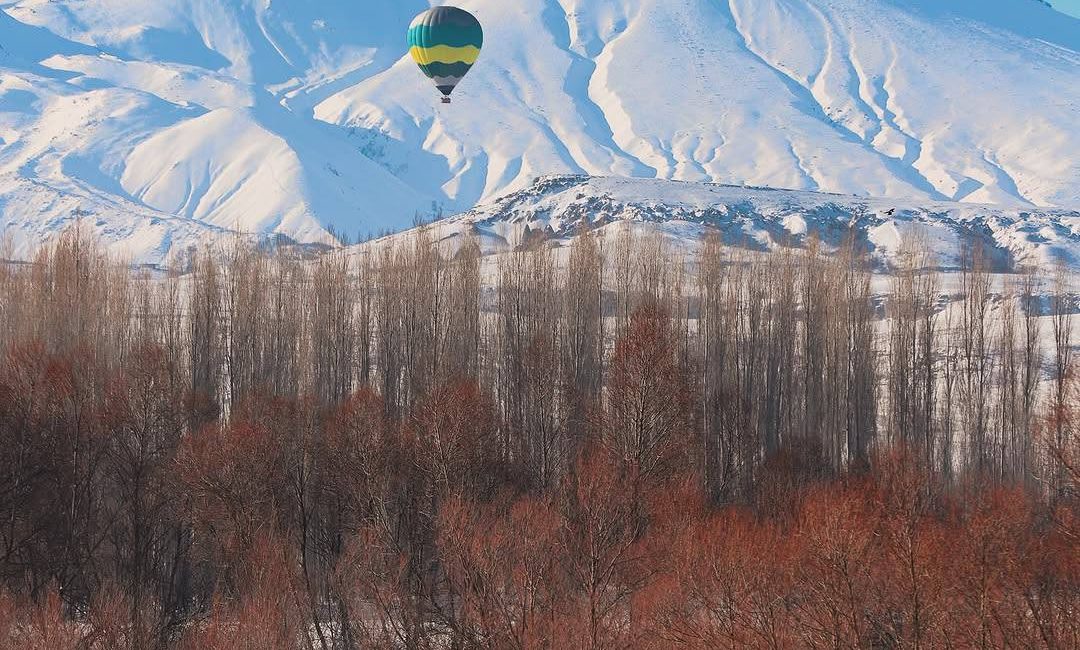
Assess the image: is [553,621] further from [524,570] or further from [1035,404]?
[1035,404]

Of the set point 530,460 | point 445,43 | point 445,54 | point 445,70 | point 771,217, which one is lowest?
point 530,460

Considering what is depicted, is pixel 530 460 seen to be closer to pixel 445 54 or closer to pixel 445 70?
pixel 445 70

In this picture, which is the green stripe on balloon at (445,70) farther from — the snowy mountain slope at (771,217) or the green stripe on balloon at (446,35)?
the snowy mountain slope at (771,217)

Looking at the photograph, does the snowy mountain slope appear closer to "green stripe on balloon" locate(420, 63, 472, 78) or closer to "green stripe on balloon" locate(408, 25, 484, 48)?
"green stripe on balloon" locate(420, 63, 472, 78)

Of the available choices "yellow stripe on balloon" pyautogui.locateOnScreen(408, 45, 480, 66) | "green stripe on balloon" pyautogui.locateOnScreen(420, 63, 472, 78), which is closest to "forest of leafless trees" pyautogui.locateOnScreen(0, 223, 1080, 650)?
"green stripe on balloon" pyautogui.locateOnScreen(420, 63, 472, 78)

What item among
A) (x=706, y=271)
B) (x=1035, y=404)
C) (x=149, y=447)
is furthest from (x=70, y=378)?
(x=1035, y=404)

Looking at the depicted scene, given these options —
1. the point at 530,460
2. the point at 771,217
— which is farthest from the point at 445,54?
the point at 771,217

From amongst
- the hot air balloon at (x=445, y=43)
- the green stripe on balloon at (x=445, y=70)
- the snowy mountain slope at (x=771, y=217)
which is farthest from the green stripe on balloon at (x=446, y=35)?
the snowy mountain slope at (x=771, y=217)
